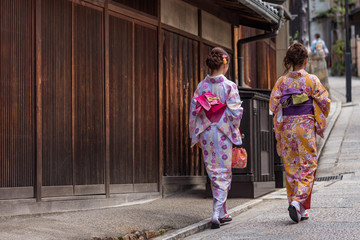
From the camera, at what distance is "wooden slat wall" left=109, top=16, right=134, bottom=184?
8.83 meters

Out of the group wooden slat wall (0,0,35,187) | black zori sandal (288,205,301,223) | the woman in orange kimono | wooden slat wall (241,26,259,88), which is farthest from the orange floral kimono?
wooden slat wall (241,26,259,88)

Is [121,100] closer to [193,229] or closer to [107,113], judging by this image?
[107,113]

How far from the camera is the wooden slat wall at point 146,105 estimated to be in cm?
948

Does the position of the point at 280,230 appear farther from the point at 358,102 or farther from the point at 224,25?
the point at 358,102

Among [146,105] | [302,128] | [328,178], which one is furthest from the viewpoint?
[328,178]

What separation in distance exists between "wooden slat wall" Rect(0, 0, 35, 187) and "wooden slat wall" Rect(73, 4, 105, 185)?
82cm

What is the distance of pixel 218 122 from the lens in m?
7.38

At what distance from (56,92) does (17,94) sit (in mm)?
659

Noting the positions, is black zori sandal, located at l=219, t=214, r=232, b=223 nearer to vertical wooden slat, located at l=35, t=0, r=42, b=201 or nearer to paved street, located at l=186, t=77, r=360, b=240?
paved street, located at l=186, t=77, r=360, b=240

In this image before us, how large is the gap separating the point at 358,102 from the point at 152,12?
53.4 feet

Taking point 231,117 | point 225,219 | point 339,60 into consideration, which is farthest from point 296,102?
point 339,60

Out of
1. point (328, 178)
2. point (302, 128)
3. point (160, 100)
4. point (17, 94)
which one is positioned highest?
point (160, 100)

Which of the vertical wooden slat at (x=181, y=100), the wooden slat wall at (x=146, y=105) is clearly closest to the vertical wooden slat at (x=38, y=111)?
the wooden slat wall at (x=146, y=105)

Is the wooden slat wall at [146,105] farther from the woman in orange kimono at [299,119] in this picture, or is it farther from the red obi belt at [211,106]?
the woman in orange kimono at [299,119]
